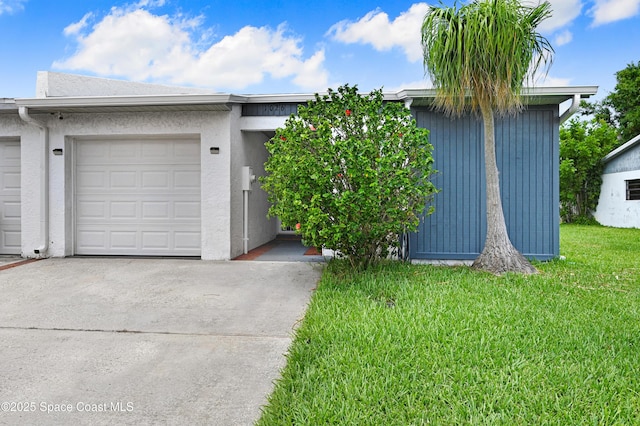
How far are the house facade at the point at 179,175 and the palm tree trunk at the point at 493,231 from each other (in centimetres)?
69

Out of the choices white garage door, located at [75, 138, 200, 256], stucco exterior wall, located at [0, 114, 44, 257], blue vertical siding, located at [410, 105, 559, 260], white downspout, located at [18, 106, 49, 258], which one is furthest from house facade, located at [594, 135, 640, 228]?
stucco exterior wall, located at [0, 114, 44, 257]

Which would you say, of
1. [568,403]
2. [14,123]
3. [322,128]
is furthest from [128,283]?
[568,403]

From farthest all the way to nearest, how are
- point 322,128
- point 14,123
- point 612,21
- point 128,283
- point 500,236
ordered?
1. point 612,21
2. point 14,123
3. point 500,236
4. point 128,283
5. point 322,128

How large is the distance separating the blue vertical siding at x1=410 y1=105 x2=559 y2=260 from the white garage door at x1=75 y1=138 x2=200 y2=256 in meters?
4.21

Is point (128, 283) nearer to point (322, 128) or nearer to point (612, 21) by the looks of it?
point (322, 128)

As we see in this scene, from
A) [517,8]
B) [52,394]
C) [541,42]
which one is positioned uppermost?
[517,8]

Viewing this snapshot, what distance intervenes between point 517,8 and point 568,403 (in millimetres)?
5152

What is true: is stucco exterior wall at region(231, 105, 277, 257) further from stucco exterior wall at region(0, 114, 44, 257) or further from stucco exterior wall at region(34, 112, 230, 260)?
stucco exterior wall at region(0, 114, 44, 257)

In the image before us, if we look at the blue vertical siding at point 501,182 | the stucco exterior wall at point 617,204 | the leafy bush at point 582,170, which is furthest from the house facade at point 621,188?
the blue vertical siding at point 501,182

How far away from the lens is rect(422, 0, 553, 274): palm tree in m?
5.28

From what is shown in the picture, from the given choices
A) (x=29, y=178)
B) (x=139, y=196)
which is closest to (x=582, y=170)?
(x=139, y=196)

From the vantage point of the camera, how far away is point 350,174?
4.85 metres

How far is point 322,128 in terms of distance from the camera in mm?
4949

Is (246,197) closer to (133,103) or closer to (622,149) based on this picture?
(133,103)
